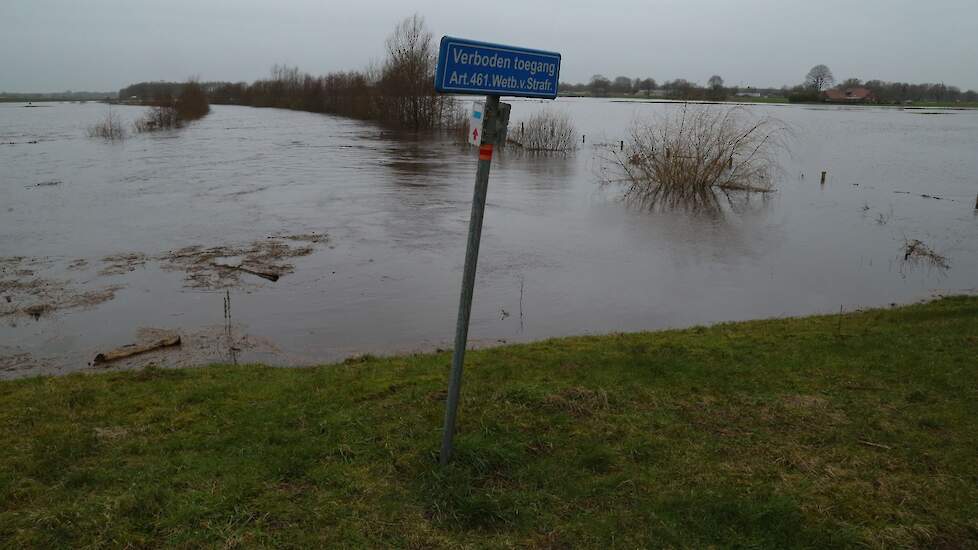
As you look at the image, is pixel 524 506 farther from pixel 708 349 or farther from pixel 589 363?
pixel 708 349

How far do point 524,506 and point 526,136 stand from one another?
42.6 meters

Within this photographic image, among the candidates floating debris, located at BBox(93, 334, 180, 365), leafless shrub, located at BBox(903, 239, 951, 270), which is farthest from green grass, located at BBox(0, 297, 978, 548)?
leafless shrub, located at BBox(903, 239, 951, 270)

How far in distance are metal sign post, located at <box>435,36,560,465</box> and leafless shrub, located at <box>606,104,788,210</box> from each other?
22.3m

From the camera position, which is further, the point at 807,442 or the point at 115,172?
the point at 115,172

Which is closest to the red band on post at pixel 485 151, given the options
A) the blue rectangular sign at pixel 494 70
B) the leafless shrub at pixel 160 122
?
the blue rectangular sign at pixel 494 70

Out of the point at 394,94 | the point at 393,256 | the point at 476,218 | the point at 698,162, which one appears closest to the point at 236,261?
the point at 393,256

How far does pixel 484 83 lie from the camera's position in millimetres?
3965

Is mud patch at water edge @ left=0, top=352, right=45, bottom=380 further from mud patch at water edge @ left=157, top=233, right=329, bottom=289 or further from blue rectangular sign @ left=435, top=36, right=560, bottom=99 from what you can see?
blue rectangular sign @ left=435, top=36, right=560, bottom=99

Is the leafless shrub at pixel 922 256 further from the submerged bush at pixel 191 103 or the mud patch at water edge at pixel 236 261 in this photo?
the submerged bush at pixel 191 103

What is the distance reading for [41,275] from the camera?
13.6m

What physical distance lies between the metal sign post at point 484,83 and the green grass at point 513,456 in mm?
946

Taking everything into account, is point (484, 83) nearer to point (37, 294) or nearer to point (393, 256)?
point (37, 294)

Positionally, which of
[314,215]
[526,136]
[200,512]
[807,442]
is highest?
[526,136]

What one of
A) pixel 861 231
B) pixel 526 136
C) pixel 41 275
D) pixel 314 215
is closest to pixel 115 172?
pixel 314 215
